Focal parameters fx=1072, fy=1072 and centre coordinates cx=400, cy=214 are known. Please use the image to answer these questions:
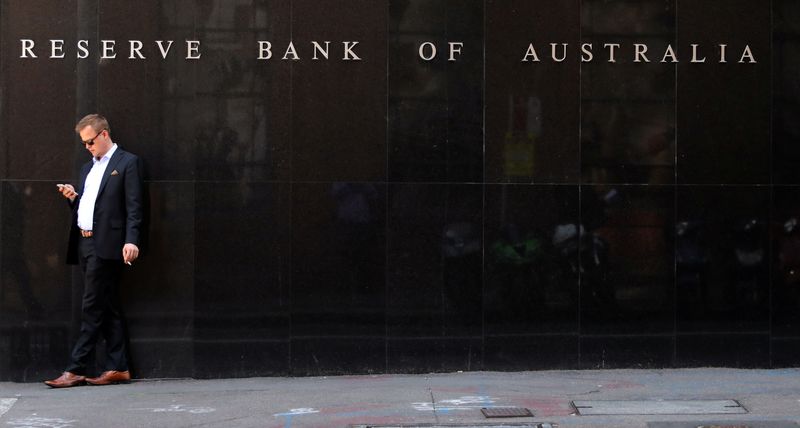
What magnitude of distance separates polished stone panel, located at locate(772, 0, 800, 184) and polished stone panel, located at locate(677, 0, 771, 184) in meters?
0.07

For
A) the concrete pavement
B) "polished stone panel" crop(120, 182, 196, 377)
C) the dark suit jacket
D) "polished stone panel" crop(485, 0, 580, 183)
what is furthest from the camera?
"polished stone panel" crop(485, 0, 580, 183)

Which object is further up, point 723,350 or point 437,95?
point 437,95

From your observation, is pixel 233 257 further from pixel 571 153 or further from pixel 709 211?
pixel 709 211

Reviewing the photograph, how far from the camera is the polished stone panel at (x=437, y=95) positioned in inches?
347

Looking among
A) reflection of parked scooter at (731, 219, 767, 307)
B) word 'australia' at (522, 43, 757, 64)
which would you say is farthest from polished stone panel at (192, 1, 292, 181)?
reflection of parked scooter at (731, 219, 767, 307)

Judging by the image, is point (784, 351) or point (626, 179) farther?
point (784, 351)

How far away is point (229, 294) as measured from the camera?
8781 millimetres

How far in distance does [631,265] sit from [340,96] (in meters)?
2.80

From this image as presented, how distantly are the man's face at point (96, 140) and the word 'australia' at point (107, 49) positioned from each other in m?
0.65

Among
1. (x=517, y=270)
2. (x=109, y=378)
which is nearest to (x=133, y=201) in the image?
(x=109, y=378)

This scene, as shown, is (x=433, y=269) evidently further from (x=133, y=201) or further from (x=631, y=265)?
(x=133, y=201)

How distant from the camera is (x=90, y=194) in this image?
337 inches

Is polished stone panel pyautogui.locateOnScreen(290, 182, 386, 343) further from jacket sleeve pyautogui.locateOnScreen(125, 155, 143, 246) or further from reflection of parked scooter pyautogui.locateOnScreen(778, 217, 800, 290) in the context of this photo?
reflection of parked scooter pyautogui.locateOnScreen(778, 217, 800, 290)

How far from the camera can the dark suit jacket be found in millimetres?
8484
